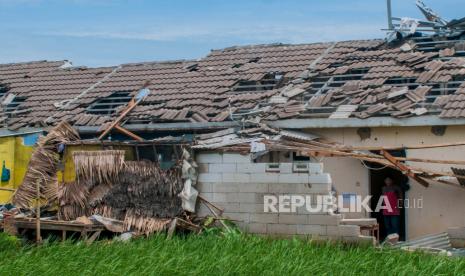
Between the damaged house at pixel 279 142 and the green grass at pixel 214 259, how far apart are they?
68.5 inches

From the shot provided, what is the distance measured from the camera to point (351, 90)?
56.1 ft

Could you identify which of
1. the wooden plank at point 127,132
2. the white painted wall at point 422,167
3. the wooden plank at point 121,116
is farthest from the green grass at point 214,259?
the wooden plank at point 121,116

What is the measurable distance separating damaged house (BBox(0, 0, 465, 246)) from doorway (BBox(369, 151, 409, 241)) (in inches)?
1.6

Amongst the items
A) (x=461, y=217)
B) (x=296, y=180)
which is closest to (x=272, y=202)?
(x=296, y=180)

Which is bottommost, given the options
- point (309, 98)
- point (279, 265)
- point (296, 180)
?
point (279, 265)

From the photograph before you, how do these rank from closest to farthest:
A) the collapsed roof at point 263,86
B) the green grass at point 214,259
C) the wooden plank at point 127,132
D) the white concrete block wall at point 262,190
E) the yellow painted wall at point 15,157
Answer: the green grass at point 214,259 → the white concrete block wall at point 262,190 → the collapsed roof at point 263,86 → the wooden plank at point 127,132 → the yellow painted wall at point 15,157

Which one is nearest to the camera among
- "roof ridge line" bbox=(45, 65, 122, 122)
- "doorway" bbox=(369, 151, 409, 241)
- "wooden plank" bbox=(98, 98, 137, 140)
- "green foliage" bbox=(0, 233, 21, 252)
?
"green foliage" bbox=(0, 233, 21, 252)

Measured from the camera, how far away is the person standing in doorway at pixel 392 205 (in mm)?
15797

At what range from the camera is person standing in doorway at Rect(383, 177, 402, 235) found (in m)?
15.8

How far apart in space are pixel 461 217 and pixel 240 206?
403 centimetres

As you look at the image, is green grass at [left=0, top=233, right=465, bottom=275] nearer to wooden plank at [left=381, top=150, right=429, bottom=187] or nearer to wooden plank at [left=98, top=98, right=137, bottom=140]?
wooden plank at [left=381, top=150, right=429, bottom=187]

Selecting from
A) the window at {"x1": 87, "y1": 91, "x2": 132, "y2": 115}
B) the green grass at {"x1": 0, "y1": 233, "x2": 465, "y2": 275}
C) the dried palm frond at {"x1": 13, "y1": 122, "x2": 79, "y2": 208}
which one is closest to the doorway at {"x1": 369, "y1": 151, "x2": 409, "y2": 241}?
the green grass at {"x1": 0, "y1": 233, "x2": 465, "y2": 275}

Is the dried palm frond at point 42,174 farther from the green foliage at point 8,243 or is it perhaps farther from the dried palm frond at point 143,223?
the green foliage at point 8,243

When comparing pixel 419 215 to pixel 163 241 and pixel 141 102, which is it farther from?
pixel 141 102
